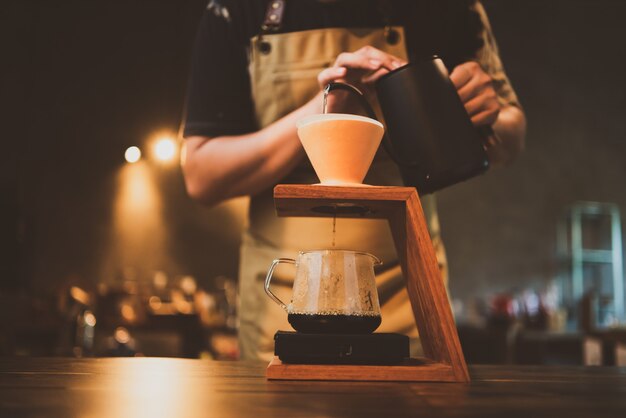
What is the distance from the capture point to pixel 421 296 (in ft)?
2.75

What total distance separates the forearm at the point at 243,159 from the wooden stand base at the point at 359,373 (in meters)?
0.54

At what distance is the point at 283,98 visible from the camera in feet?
4.53

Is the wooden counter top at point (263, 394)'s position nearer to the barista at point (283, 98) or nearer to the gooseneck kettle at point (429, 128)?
the gooseneck kettle at point (429, 128)

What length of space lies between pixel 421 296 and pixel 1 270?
547 centimetres

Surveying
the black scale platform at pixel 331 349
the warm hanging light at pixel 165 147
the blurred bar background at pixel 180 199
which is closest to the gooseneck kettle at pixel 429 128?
the black scale platform at pixel 331 349

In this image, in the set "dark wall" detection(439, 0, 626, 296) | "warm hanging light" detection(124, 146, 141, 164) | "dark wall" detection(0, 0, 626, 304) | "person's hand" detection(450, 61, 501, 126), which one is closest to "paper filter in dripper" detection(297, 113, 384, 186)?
"person's hand" detection(450, 61, 501, 126)

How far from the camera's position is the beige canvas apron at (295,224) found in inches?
51.7

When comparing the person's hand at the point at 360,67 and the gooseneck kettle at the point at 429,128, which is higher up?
the person's hand at the point at 360,67

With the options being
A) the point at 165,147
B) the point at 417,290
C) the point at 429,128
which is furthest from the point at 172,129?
the point at 417,290

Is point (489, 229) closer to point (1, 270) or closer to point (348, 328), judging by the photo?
point (1, 270)

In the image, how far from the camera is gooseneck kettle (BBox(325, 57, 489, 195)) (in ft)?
3.12

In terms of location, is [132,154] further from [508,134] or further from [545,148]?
[508,134]

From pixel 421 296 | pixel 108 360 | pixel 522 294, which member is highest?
pixel 421 296

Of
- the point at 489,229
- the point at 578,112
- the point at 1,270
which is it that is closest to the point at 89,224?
the point at 1,270
